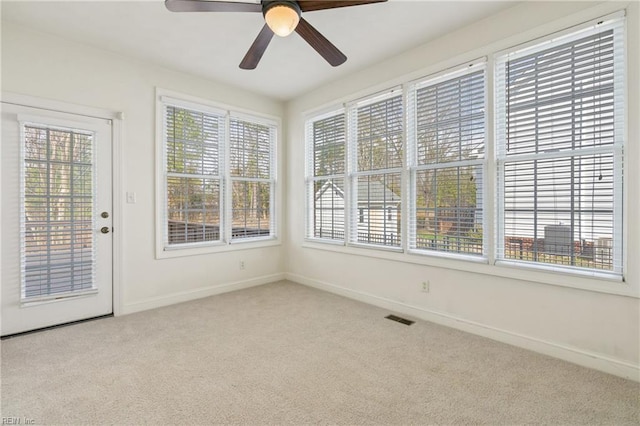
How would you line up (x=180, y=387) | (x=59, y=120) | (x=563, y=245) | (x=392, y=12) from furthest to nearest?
(x=59, y=120)
(x=392, y=12)
(x=563, y=245)
(x=180, y=387)

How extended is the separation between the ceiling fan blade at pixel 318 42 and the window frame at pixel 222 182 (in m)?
2.04

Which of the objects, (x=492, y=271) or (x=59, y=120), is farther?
(x=59, y=120)

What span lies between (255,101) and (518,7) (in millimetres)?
3193

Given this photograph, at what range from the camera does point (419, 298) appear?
128 inches

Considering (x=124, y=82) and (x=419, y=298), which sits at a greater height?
(x=124, y=82)

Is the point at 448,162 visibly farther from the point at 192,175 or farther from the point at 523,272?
the point at 192,175

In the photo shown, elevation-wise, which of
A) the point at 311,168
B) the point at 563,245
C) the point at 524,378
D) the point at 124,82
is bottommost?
the point at 524,378

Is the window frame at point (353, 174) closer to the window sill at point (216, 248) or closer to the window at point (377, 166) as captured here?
the window at point (377, 166)

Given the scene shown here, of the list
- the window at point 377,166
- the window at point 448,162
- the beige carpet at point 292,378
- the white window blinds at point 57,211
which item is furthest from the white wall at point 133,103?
the window at point 448,162

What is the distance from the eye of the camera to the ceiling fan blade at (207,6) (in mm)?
1928

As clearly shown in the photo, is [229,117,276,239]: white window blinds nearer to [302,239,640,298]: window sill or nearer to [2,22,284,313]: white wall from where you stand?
[2,22,284,313]: white wall

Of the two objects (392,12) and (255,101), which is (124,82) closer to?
(255,101)

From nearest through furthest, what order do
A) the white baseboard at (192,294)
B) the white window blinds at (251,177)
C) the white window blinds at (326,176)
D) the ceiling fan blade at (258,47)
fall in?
the ceiling fan blade at (258,47) < the white baseboard at (192,294) < the white window blinds at (326,176) < the white window blinds at (251,177)

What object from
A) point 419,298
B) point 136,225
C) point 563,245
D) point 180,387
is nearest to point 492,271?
point 563,245
